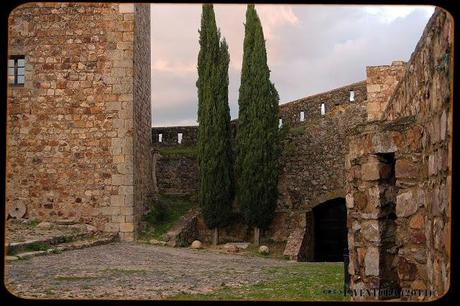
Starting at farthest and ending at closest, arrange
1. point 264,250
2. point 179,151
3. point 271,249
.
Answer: point 179,151 < point 271,249 < point 264,250

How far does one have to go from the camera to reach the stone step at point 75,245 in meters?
10.3

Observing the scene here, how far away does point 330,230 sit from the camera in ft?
62.8

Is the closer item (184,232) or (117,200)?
(117,200)

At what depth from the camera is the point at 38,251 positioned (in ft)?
36.2

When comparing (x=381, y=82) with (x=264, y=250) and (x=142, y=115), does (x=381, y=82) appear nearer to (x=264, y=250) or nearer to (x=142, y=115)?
(x=264, y=250)

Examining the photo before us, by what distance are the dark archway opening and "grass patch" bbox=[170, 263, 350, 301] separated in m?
9.49

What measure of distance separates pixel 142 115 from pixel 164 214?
118 inches

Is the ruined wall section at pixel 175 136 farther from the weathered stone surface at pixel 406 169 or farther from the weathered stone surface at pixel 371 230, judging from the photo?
the weathered stone surface at pixel 406 169

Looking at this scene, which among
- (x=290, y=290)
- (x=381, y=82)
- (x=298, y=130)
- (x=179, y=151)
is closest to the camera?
(x=290, y=290)

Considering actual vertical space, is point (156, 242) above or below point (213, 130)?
below

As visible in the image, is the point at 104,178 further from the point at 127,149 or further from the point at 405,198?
the point at 405,198

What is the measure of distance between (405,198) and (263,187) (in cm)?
1211

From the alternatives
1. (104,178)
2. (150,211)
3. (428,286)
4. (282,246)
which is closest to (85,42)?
(104,178)

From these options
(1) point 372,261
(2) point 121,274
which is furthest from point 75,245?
(1) point 372,261
